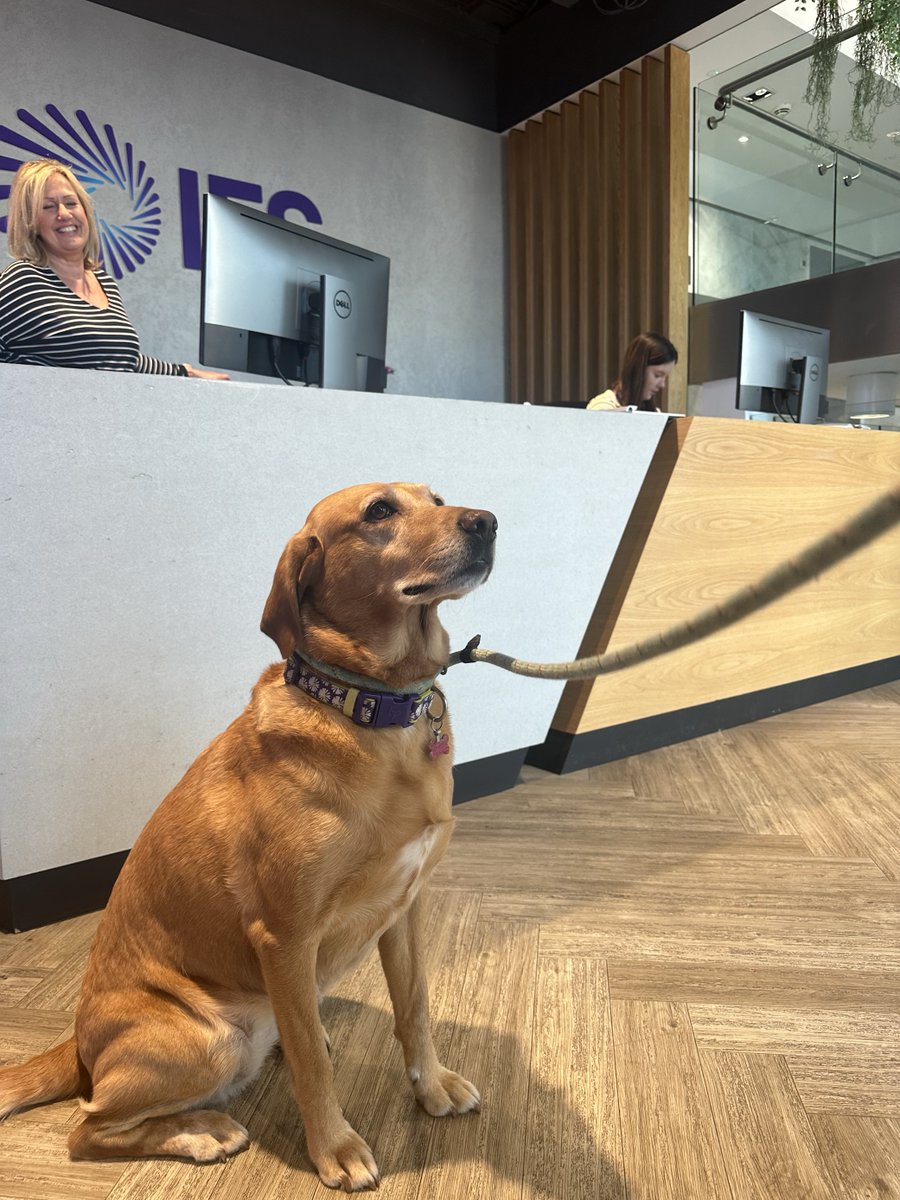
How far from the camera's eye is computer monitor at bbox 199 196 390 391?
1.95 metres

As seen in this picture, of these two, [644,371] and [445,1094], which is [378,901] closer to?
[445,1094]

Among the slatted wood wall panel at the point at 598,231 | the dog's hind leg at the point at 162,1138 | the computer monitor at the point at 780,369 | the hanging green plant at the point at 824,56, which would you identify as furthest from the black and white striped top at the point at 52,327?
the hanging green plant at the point at 824,56

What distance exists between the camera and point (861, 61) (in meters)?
3.95

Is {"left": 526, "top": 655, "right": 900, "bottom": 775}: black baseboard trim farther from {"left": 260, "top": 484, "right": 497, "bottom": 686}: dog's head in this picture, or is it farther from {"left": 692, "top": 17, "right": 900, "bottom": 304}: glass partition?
{"left": 692, "top": 17, "right": 900, "bottom": 304}: glass partition

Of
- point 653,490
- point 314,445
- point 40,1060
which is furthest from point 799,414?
point 40,1060

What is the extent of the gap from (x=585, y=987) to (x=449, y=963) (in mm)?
246

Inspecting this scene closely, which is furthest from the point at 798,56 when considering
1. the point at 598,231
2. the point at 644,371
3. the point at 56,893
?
the point at 56,893

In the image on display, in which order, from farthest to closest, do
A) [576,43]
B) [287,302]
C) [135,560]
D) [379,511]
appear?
[576,43], [287,302], [135,560], [379,511]

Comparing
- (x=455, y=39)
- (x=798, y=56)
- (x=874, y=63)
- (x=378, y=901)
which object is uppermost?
(x=455, y=39)

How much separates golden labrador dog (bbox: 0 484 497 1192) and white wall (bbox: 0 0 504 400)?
12.1ft

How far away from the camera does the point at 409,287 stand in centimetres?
502

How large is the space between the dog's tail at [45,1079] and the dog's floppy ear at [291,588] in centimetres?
59

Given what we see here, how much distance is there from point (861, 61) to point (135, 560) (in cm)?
435

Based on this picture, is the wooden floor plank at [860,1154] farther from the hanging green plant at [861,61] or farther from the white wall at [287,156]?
the white wall at [287,156]
